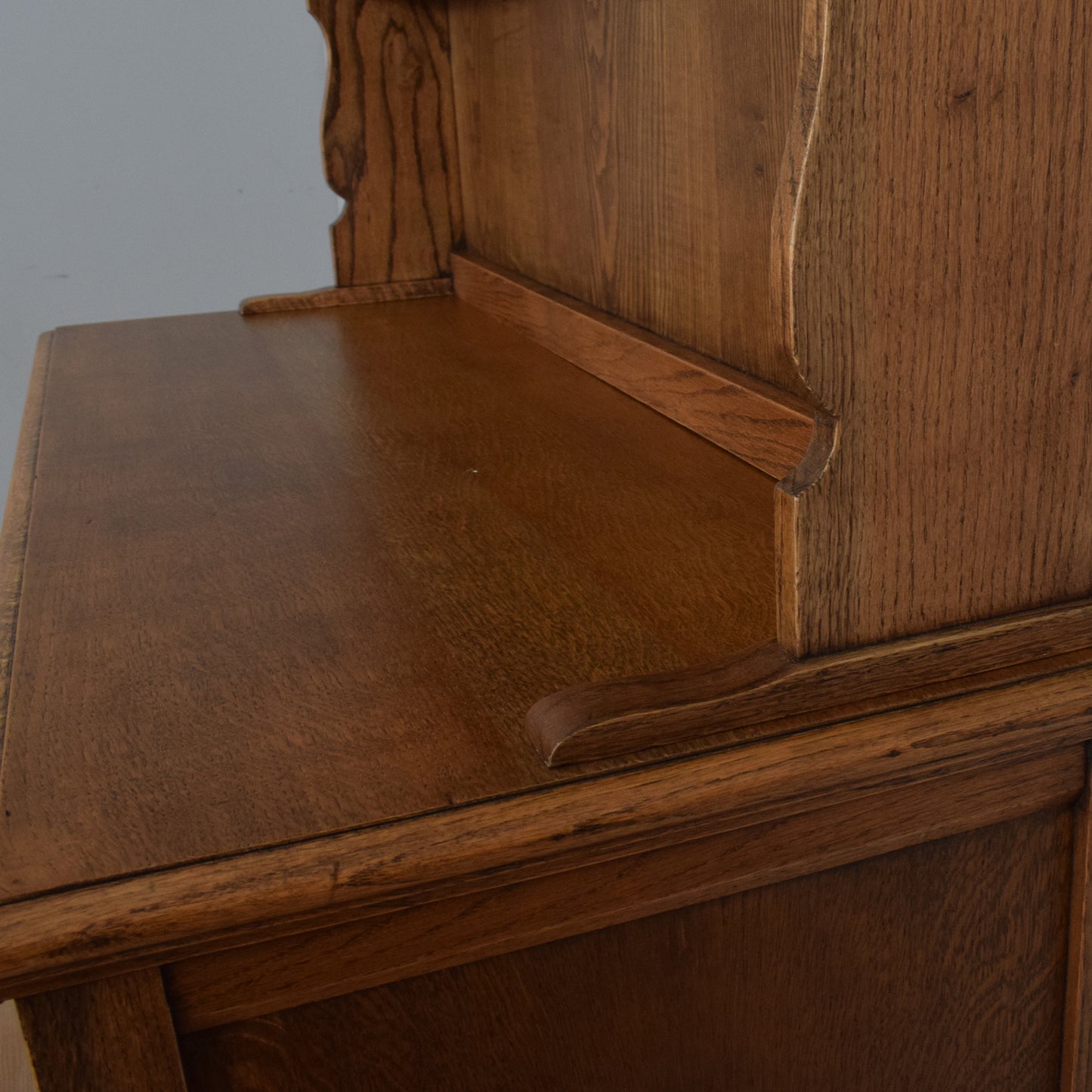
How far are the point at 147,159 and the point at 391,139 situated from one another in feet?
4.53

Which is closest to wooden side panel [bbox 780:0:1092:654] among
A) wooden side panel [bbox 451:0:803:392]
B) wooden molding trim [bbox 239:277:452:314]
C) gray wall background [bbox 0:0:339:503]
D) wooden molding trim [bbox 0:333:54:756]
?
wooden side panel [bbox 451:0:803:392]

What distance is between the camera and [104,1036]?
0.56 metres

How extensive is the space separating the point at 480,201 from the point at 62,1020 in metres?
1.49

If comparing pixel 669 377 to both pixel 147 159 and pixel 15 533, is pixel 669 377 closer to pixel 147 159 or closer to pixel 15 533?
pixel 15 533

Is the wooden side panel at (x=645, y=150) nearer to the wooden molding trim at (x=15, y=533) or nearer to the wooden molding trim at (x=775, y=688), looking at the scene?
the wooden molding trim at (x=775, y=688)

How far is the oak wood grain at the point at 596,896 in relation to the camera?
0.58 metres

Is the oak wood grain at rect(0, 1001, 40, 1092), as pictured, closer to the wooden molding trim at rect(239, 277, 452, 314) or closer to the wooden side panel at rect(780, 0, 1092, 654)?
the wooden side panel at rect(780, 0, 1092, 654)

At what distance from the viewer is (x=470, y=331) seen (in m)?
1.64

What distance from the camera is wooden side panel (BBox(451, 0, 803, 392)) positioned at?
1055mm

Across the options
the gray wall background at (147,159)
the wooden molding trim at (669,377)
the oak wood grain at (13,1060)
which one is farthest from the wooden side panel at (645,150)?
the gray wall background at (147,159)

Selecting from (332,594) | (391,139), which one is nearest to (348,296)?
(391,139)

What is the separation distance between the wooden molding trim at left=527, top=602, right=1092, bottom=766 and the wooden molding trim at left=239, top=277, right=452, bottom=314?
135cm

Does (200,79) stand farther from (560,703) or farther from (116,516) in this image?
(560,703)

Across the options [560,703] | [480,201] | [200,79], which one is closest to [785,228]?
[560,703]
